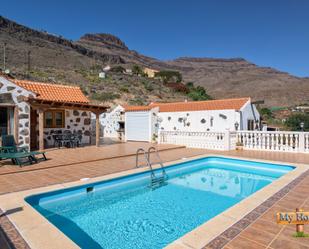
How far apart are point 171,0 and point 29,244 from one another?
27.8 m

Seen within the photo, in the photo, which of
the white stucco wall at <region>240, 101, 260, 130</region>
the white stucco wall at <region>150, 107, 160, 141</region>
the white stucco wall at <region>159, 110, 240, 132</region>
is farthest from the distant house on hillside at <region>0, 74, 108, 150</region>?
the white stucco wall at <region>240, 101, 260, 130</region>

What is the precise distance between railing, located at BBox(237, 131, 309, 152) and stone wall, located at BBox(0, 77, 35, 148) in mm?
11839

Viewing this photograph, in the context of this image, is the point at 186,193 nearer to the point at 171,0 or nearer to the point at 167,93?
the point at 171,0

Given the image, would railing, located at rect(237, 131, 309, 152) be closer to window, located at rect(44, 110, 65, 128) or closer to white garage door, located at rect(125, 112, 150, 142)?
white garage door, located at rect(125, 112, 150, 142)

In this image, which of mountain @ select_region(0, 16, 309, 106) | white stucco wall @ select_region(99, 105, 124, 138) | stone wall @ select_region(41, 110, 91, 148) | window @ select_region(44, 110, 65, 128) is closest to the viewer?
window @ select_region(44, 110, 65, 128)

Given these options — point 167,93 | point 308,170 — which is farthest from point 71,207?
point 167,93

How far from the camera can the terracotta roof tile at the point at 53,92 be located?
13.1 m

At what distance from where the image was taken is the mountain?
3225 centimetres

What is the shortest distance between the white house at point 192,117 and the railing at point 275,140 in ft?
7.92

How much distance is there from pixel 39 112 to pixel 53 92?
3350mm

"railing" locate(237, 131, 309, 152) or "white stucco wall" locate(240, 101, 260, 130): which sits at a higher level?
"white stucco wall" locate(240, 101, 260, 130)

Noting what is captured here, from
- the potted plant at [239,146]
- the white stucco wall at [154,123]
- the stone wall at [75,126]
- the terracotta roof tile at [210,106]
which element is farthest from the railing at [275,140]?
the stone wall at [75,126]

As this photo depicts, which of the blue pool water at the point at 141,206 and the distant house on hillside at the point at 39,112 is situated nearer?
the blue pool water at the point at 141,206

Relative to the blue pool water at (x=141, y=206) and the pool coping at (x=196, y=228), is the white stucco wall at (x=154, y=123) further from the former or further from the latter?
the pool coping at (x=196, y=228)
